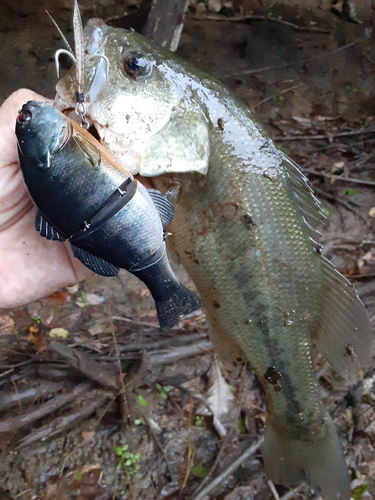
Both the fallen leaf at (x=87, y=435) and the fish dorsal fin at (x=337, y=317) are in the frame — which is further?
the fallen leaf at (x=87, y=435)

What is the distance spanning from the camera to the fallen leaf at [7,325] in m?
3.10

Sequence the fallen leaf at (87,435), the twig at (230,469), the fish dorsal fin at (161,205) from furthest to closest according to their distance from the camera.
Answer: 1. the fallen leaf at (87,435)
2. the twig at (230,469)
3. the fish dorsal fin at (161,205)

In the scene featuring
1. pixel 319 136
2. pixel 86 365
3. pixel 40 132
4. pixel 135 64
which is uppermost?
pixel 135 64

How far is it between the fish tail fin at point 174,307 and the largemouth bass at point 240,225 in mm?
341

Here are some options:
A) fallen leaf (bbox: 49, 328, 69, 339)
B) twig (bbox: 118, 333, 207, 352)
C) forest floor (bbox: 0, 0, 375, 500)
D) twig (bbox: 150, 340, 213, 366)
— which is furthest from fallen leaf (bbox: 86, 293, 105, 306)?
twig (bbox: 150, 340, 213, 366)

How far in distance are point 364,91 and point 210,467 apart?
4755 mm

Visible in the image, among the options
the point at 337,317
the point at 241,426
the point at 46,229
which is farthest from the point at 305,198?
the point at 241,426

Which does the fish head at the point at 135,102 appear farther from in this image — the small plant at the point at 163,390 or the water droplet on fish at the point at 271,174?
the small plant at the point at 163,390

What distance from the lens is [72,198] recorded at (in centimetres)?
119

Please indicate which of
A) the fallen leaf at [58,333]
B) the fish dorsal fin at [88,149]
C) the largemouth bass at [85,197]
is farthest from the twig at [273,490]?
the fish dorsal fin at [88,149]

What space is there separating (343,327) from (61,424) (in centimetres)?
214

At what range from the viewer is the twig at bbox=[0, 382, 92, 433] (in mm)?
2584

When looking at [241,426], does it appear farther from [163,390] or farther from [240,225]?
[240,225]

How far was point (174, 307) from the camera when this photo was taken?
156 cm
